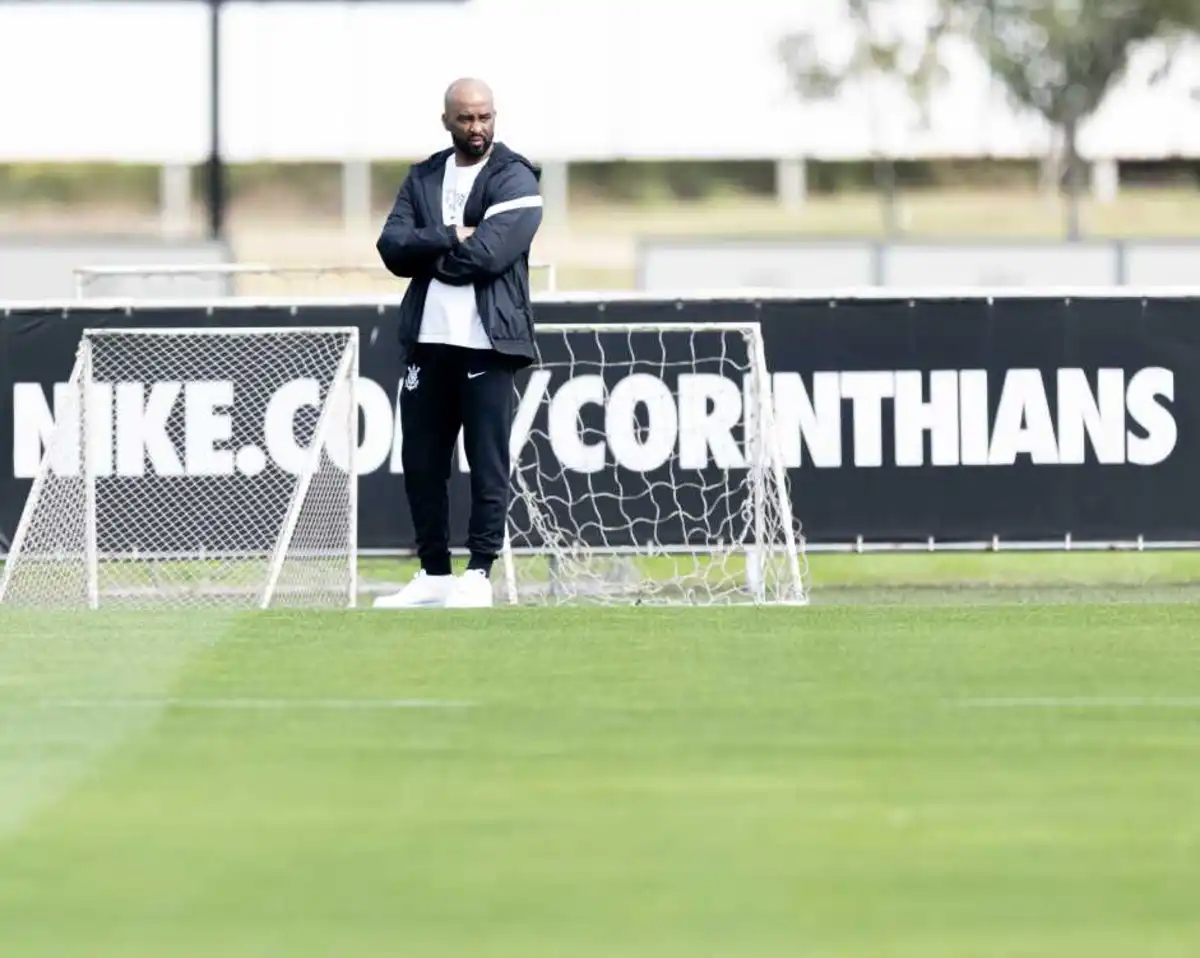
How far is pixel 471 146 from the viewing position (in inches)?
419

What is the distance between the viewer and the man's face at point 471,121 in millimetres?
10516

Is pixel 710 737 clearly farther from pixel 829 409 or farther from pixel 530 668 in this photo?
pixel 829 409

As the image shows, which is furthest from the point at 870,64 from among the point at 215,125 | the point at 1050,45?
the point at 215,125

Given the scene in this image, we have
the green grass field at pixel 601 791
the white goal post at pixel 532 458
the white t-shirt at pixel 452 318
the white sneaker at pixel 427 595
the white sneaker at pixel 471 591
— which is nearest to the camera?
the green grass field at pixel 601 791

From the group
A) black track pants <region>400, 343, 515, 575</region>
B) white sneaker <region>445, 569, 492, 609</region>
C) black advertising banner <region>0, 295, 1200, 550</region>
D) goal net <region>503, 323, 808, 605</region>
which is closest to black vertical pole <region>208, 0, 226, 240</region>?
black advertising banner <region>0, 295, 1200, 550</region>

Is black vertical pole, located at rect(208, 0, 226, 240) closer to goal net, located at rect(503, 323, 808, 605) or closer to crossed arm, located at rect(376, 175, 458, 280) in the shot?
goal net, located at rect(503, 323, 808, 605)

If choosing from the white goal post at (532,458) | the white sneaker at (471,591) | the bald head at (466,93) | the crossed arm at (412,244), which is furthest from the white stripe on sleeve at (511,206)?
the white goal post at (532,458)

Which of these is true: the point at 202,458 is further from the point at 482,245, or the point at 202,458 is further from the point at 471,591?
the point at 482,245

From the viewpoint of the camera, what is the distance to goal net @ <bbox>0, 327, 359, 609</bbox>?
12836 mm

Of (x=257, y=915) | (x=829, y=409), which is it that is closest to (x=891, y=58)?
(x=829, y=409)

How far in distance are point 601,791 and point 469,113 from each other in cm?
527

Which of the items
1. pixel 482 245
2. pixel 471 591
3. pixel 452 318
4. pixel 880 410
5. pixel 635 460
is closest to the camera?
pixel 482 245

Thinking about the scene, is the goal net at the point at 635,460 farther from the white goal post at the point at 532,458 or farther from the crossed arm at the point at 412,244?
the crossed arm at the point at 412,244

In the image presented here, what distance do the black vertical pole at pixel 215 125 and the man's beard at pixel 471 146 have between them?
579 inches
